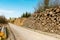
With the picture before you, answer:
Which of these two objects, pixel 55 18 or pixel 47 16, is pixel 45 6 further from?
pixel 55 18

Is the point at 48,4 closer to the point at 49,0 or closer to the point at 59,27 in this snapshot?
the point at 49,0

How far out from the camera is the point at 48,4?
29031 millimetres

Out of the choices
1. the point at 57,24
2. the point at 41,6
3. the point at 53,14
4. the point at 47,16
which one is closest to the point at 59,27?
the point at 57,24

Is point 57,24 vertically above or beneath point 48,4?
beneath

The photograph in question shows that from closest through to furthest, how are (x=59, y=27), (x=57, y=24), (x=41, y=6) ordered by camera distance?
(x=59, y=27), (x=57, y=24), (x=41, y=6)

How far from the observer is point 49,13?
910 inches

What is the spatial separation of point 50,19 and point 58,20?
259 centimetres

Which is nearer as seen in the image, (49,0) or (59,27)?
(59,27)

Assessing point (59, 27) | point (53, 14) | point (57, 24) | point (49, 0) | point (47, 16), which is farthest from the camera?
point (49, 0)

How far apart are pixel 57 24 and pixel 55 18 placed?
4.10 feet

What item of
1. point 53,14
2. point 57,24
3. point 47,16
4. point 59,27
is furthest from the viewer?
point 47,16

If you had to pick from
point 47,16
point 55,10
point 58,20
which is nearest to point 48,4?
point 47,16

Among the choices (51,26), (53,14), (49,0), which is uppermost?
(49,0)

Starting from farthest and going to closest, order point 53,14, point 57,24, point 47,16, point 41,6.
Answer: point 41,6
point 47,16
point 53,14
point 57,24
